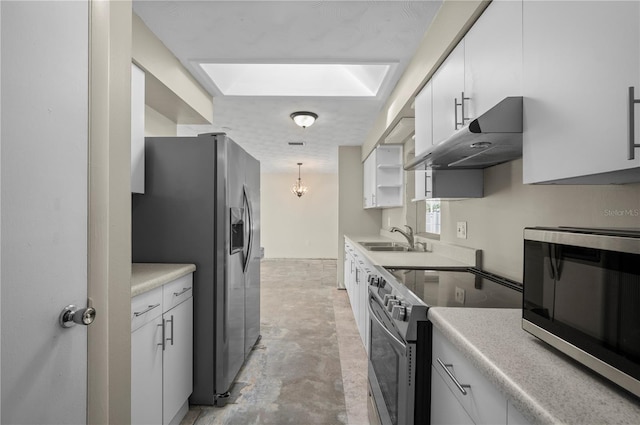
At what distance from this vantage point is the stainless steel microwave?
0.60 meters

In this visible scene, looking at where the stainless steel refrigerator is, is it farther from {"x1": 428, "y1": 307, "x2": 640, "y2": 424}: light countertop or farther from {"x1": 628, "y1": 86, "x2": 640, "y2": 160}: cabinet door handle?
{"x1": 628, "y1": 86, "x2": 640, "y2": 160}: cabinet door handle

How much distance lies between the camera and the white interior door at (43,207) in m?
0.85

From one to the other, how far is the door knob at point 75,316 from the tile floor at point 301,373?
132cm

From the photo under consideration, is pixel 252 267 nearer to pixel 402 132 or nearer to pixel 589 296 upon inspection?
pixel 402 132

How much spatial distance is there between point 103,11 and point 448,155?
4.99 ft

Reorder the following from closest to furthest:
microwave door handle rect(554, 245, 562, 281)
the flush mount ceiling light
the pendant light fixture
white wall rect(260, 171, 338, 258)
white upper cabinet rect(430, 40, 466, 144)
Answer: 1. microwave door handle rect(554, 245, 562, 281)
2. white upper cabinet rect(430, 40, 466, 144)
3. the flush mount ceiling light
4. the pendant light fixture
5. white wall rect(260, 171, 338, 258)

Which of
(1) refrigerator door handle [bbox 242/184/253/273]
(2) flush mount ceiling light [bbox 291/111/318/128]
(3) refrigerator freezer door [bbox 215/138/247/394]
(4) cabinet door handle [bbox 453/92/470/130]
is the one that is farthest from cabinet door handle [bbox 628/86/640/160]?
(2) flush mount ceiling light [bbox 291/111/318/128]

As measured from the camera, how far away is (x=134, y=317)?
1.47 meters

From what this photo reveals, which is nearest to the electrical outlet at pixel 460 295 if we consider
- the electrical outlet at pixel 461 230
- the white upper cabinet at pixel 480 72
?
the white upper cabinet at pixel 480 72

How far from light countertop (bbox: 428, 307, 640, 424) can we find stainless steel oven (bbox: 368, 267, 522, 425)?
0.68 ft

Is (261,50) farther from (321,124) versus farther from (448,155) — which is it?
(321,124)

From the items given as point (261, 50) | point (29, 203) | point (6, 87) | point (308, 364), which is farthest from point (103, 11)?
point (308, 364)

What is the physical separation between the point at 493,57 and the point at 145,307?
1.85 metres

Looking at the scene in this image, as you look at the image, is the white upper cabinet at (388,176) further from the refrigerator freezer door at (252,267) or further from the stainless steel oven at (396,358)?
the stainless steel oven at (396,358)
